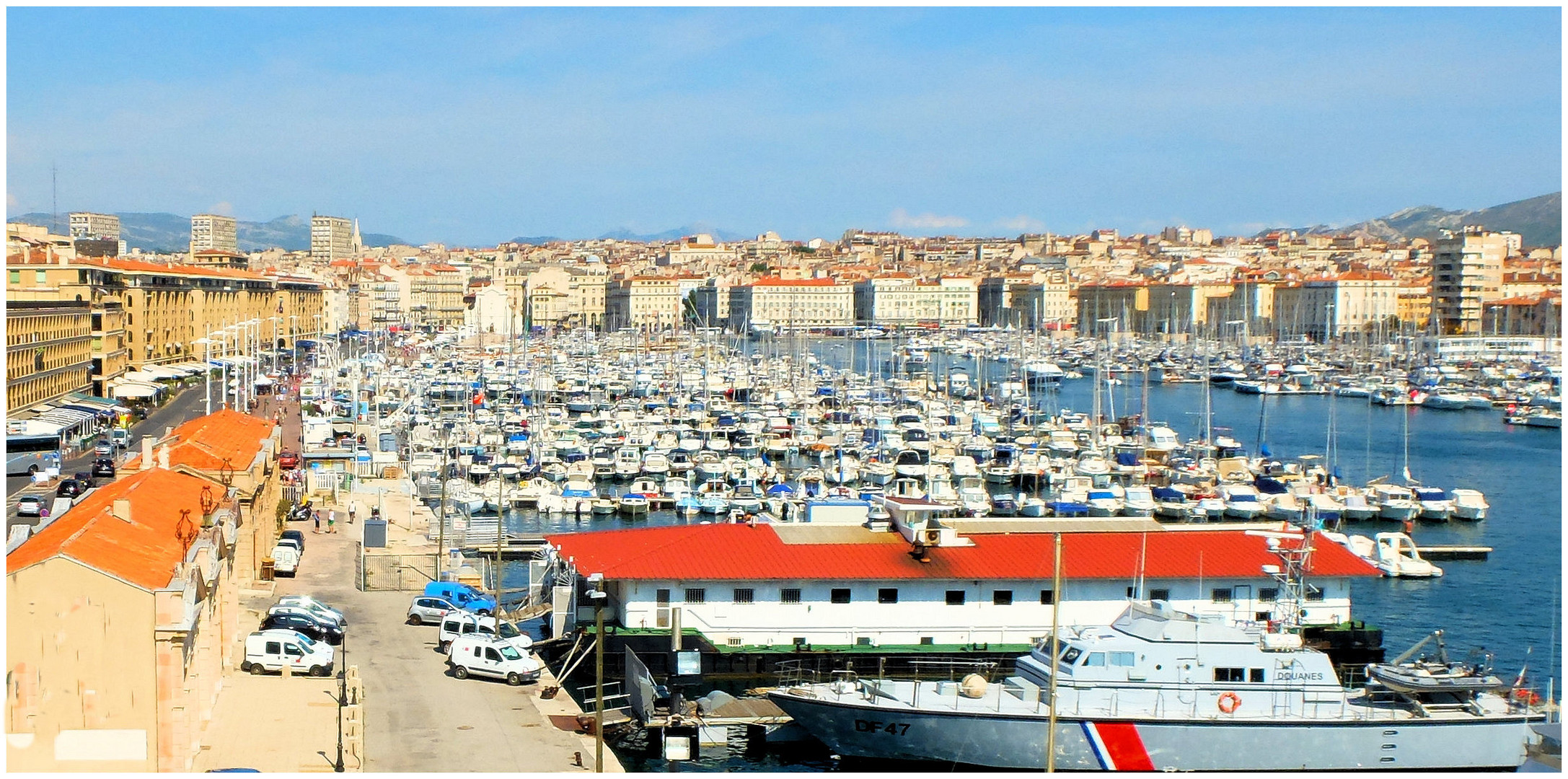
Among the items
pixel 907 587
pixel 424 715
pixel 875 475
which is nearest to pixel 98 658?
pixel 424 715

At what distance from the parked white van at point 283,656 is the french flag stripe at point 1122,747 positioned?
20.6ft

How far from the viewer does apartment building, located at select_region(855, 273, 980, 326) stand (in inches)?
4737

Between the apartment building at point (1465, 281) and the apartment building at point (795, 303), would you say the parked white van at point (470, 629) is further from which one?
the apartment building at point (795, 303)

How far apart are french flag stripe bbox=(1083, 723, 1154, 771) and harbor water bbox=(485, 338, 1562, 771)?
74.8 inches

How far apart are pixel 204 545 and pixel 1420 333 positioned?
8331 cm

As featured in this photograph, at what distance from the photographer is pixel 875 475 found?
3086 centimetres

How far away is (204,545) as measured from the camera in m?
11.4

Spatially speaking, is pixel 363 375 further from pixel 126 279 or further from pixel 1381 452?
pixel 1381 452

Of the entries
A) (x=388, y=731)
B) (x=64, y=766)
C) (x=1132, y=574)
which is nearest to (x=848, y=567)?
(x=1132, y=574)

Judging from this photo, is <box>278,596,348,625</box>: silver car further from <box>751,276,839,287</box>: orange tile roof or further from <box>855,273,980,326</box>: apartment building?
<box>751,276,839,287</box>: orange tile roof

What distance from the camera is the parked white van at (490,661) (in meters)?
13.5

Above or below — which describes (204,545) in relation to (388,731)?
above

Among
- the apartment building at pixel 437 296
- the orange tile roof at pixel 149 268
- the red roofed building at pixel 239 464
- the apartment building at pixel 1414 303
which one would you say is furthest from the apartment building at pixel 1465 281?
the red roofed building at pixel 239 464

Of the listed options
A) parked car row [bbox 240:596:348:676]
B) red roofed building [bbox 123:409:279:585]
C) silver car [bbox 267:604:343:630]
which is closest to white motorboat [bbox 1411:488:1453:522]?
red roofed building [bbox 123:409:279:585]
